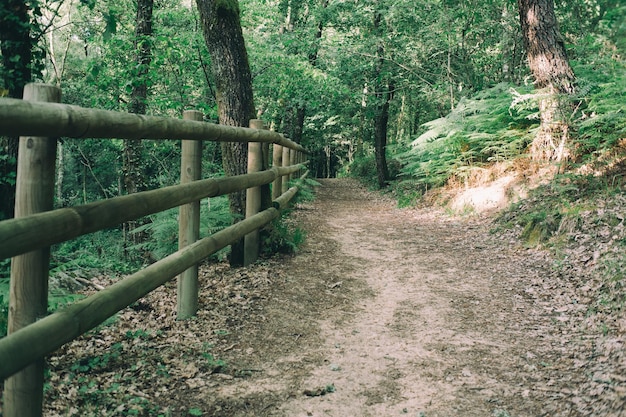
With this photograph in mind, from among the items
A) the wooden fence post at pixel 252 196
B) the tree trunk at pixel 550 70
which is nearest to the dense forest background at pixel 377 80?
the tree trunk at pixel 550 70

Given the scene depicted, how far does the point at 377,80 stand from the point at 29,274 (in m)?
14.3

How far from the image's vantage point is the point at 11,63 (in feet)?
15.7

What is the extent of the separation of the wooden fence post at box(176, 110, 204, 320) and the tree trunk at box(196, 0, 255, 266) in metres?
1.60

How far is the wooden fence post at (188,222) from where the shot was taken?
4.42 metres

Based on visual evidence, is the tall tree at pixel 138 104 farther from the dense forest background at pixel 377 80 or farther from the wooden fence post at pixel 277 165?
the wooden fence post at pixel 277 165

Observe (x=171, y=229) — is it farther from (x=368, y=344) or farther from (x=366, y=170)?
(x=366, y=170)

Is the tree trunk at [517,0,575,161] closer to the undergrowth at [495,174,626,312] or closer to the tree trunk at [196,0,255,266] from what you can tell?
the undergrowth at [495,174,626,312]

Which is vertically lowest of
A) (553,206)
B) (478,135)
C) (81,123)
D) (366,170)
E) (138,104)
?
(553,206)

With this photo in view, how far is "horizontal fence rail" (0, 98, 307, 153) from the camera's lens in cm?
212

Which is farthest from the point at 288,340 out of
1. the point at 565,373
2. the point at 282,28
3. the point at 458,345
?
the point at 282,28

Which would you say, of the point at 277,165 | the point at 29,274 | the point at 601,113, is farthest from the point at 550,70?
the point at 29,274

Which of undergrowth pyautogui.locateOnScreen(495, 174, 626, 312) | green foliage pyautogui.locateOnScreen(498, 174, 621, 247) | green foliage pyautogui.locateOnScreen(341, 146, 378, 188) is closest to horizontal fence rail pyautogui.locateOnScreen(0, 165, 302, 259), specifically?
undergrowth pyautogui.locateOnScreen(495, 174, 626, 312)

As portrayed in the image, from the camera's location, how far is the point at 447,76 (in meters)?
14.1

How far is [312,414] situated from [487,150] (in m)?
8.77
